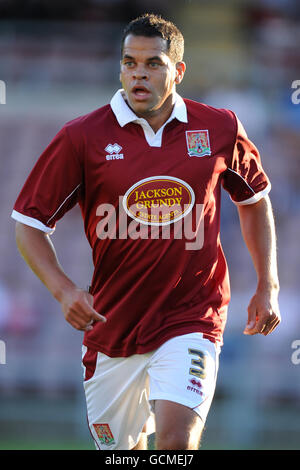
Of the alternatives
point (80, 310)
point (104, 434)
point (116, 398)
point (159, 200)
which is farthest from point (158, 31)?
point (104, 434)

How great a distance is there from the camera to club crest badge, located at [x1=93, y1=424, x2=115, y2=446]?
172 inches

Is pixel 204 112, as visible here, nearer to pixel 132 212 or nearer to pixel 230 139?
pixel 230 139

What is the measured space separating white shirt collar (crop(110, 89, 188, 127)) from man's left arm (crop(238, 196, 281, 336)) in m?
0.66

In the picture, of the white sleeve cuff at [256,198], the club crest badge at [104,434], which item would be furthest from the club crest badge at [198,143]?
the club crest badge at [104,434]

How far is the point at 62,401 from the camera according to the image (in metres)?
9.83

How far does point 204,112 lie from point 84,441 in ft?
18.4

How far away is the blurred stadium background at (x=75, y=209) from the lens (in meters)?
9.37

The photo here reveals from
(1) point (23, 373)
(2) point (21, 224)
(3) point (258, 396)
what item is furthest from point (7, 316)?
(2) point (21, 224)

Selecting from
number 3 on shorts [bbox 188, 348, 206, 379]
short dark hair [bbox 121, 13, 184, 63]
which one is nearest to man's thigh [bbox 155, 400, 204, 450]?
number 3 on shorts [bbox 188, 348, 206, 379]

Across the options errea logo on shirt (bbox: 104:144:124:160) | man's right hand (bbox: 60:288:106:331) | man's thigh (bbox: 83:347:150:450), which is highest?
errea logo on shirt (bbox: 104:144:124:160)

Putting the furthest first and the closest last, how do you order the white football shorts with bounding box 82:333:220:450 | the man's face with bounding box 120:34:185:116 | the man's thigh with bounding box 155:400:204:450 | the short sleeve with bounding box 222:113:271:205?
1. the short sleeve with bounding box 222:113:271:205
2. the man's face with bounding box 120:34:185:116
3. the white football shorts with bounding box 82:333:220:450
4. the man's thigh with bounding box 155:400:204:450

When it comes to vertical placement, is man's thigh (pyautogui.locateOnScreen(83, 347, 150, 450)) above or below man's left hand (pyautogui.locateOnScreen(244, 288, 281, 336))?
below

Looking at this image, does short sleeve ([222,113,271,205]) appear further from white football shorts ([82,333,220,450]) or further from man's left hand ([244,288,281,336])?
white football shorts ([82,333,220,450])
